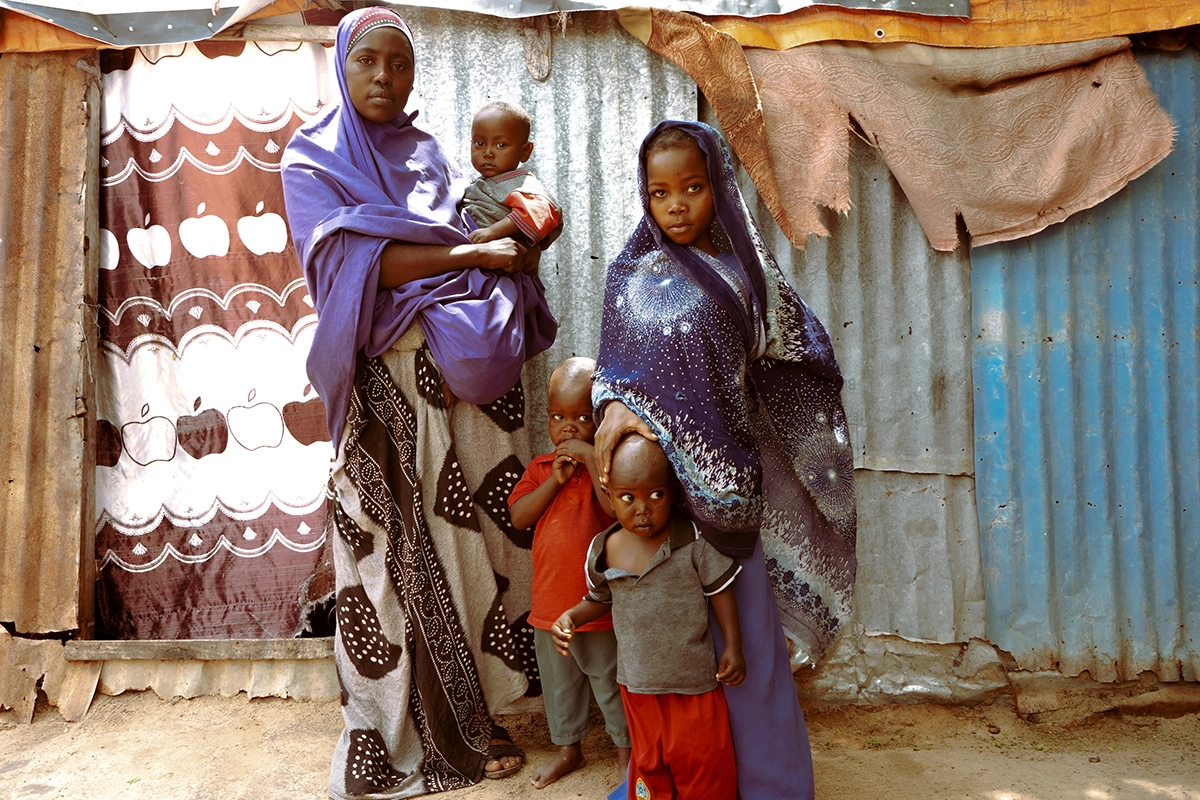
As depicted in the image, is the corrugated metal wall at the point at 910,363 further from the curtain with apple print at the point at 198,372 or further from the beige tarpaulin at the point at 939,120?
the curtain with apple print at the point at 198,372

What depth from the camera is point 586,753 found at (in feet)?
→ 10.0

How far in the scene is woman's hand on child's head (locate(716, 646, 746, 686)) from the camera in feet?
7.46

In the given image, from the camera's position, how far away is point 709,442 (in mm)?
2256

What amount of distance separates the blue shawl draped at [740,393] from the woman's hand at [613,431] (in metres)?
0.03

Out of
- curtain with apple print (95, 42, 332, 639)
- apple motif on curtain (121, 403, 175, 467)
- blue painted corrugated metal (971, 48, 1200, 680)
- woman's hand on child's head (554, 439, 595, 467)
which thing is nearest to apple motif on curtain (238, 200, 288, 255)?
curtain with apple print (95, 42, 332, 639)

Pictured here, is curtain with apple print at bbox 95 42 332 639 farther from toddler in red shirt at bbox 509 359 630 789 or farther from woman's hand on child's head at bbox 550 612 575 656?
woman's hand on child's head at bbox 550 612 575 656

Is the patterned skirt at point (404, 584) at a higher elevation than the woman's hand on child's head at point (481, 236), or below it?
below

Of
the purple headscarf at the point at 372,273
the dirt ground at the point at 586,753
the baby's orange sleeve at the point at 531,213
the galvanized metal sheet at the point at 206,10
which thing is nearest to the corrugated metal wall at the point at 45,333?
the galvanized metal sheet at the point at 206,10

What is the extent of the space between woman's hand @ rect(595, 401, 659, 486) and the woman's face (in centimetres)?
127

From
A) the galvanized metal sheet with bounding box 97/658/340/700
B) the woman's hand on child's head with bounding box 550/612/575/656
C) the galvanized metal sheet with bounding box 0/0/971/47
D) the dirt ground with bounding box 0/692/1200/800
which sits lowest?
the dirt ground with bounding box 0/692/1200/800

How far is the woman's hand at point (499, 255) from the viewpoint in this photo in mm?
2703

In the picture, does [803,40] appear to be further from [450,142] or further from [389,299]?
[389,299]

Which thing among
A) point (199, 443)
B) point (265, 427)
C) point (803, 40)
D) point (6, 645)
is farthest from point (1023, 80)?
point (6, 645)

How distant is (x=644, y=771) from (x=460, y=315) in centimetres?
144
